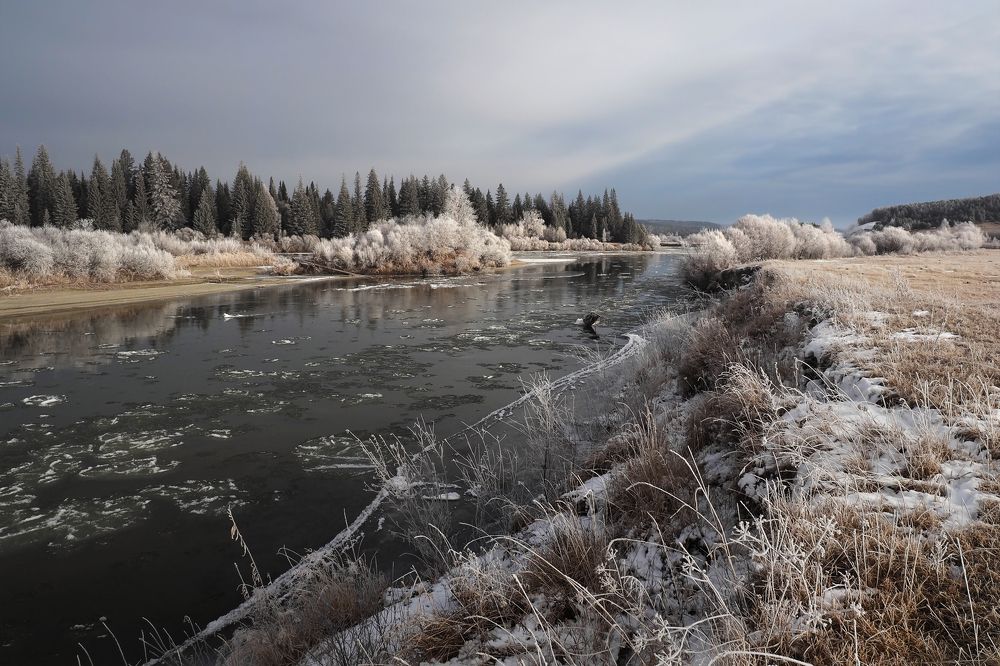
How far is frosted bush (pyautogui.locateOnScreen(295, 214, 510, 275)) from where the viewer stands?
3934 cm

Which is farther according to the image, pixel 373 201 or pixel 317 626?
pixel 373 201

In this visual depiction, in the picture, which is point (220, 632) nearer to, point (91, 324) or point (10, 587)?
point (10, 587)

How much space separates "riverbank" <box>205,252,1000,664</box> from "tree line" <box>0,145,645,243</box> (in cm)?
6563

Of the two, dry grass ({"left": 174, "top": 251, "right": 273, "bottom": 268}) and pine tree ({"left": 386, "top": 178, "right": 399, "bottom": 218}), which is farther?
pine tree ({"left": 386, "top": 178, "right": 399, "bottom": 218})

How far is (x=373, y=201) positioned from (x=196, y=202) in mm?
24136

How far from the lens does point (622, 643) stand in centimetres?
280

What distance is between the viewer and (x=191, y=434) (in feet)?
27.9

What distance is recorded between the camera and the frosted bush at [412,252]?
3934 cm

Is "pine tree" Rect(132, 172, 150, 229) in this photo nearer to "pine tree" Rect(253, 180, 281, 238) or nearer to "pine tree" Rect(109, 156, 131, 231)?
"pine tree" Rect(109, 156, 131, 231)

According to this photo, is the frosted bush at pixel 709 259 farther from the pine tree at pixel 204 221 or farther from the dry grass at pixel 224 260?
the pine tree at pixel 204 221

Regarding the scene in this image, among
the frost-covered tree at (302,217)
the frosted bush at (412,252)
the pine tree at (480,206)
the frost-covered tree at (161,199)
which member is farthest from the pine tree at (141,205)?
the pine tree at (480,206)

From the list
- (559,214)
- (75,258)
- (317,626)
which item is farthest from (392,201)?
(317,626)

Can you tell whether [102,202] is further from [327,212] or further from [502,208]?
[502,208]

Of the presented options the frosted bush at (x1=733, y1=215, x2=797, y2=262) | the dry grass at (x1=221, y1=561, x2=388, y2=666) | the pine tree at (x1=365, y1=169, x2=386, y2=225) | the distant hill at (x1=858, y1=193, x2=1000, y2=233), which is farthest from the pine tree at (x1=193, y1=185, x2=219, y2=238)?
the distant hill at (x1=858, y1=193, x2=1000, y2=233)
